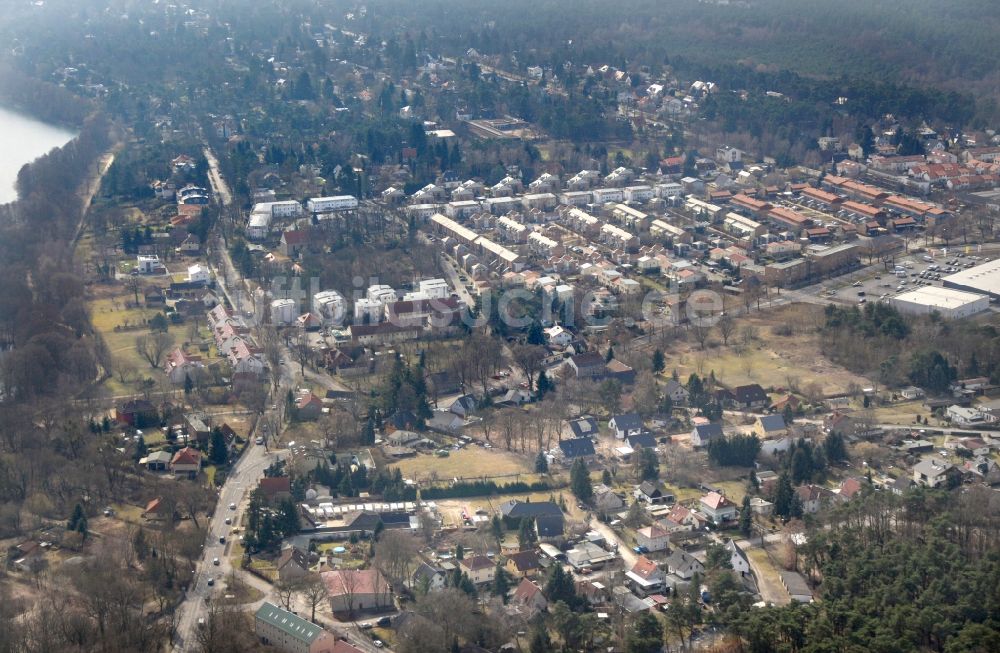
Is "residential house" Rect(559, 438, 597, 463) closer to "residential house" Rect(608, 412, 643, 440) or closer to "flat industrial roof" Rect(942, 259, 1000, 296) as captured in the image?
"residential house" Rect(608, 412, 643, 440)

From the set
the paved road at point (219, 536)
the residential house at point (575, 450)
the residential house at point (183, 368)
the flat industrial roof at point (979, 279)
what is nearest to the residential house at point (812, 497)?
the residential house at point (575, 450)

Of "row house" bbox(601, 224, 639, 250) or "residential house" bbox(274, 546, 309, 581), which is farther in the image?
"row house" bbox(601, 224, 639, 250)

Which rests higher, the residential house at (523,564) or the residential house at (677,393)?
the residential house at (523,564)

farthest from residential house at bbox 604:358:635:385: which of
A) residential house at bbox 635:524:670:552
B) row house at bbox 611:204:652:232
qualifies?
row house at bbox 611:204:652:232

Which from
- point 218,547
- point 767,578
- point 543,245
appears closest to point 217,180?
point 543,245

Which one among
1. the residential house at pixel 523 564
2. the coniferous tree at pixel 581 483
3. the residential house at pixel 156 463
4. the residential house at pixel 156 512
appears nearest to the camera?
the residential house at pixel 523 564

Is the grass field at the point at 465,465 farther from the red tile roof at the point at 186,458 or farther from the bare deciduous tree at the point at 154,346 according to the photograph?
the bare deciduous tree at the point at 154,346
